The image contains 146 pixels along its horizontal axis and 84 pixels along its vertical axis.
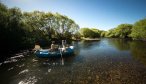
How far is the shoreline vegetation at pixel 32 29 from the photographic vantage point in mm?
35719

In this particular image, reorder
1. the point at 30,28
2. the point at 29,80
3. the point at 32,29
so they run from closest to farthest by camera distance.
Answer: the point at 29,80
the point at 30,28
the point at 32,29

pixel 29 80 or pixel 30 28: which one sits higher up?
A: pixel 30 28

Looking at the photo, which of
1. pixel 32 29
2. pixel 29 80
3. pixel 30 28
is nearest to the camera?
pixel 29 80

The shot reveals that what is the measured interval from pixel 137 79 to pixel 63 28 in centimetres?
7091

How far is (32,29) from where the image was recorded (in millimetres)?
60094

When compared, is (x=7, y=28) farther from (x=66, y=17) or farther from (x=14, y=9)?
(x=66, y=17)

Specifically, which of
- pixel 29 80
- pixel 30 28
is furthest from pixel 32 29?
pixel 29 80

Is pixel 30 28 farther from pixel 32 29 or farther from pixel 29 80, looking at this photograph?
pixel 29 80

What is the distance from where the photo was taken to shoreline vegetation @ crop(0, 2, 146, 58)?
35719 millimetres

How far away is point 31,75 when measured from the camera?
19797mm

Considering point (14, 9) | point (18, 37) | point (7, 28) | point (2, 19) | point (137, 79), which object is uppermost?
point (14, 9)

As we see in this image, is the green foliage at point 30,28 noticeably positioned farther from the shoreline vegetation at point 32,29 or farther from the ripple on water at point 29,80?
the ripple on water at point 29,80

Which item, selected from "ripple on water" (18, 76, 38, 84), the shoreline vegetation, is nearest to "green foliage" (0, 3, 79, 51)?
the shoreline vegetation

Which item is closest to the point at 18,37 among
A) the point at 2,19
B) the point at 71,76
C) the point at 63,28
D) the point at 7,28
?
the point at 7,28
